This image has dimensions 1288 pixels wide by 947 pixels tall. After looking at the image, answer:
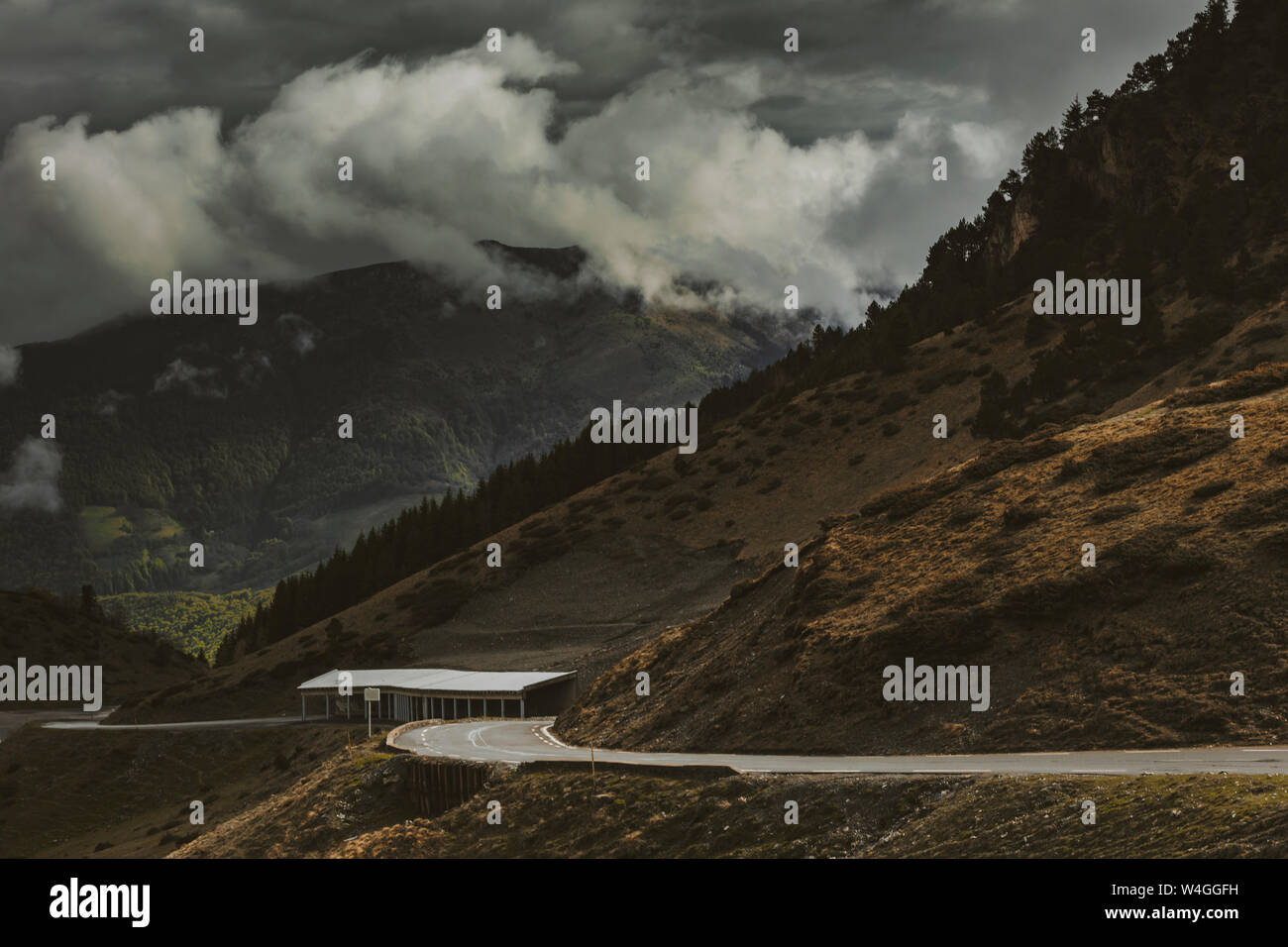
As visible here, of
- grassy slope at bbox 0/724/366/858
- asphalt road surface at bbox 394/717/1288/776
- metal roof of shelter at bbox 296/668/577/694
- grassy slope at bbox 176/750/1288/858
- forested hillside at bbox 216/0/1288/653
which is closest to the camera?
grassy slope at bbox 176/750/1288/858

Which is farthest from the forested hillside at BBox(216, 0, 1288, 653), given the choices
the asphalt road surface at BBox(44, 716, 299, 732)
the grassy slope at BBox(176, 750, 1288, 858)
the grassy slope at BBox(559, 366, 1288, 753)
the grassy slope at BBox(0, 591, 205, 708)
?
the grassy slope at BBox(176, 750, 1288, 858)

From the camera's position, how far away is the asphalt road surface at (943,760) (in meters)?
27.0

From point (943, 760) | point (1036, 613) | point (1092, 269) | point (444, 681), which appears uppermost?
point (1092, 269)

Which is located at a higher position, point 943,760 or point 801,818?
point 943,760

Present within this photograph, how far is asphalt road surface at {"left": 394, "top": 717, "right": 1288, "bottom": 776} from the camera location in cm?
2697

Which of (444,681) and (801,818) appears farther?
(444,681)

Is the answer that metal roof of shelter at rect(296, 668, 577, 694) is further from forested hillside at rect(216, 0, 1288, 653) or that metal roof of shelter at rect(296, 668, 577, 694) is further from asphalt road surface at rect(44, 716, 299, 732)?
forested hillside at rect(216, 0, 1288, 653)

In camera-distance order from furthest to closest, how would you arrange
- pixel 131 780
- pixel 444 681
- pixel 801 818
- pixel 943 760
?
pixel 131 780
pixel 444 681
pixel 943 760
pixel 801 818

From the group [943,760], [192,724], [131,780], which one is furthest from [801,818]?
[192,724]

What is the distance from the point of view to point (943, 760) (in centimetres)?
3225

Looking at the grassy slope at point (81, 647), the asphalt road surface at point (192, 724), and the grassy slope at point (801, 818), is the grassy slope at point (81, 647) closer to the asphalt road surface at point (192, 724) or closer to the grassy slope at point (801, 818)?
the asphalt road surface at point (192, 724)

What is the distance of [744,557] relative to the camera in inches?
4242

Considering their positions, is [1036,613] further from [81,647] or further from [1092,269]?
[81,647]
